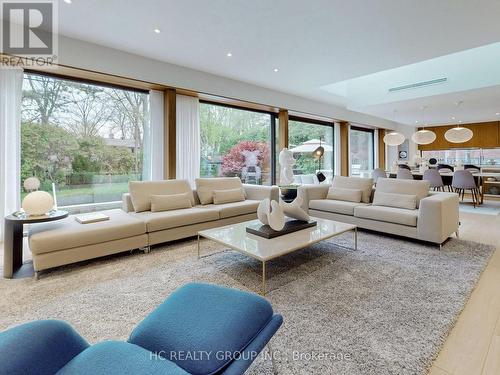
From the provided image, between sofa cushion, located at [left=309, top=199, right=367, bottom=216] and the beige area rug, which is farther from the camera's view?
sofa cushion, located at [left=309, top=199, right=367, bottom=216]

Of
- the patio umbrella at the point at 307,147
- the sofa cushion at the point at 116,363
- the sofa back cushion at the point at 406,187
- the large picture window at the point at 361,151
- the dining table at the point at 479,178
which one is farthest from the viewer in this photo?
the large picture window at the point at 361,151

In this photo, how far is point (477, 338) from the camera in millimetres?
1676

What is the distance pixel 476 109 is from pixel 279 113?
551cm

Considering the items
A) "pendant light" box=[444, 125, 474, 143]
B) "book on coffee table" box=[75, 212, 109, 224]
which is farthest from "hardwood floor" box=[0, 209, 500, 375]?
"pendant light" box=[444, 125, 474, 143]

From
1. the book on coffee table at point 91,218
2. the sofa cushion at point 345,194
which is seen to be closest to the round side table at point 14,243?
the book on coffee table at point 91,218

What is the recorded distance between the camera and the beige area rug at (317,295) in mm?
1546

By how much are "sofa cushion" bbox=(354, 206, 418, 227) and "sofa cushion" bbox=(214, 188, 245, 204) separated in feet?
6.11

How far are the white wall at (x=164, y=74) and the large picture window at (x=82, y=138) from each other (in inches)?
20.3

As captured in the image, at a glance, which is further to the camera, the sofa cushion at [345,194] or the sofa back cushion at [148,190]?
the sofa cushion at [345,194]

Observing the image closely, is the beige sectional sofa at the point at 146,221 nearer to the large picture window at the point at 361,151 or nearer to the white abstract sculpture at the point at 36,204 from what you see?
the white abstract sculpture at the point at 36,204

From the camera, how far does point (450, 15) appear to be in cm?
301

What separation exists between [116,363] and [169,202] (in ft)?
9.52

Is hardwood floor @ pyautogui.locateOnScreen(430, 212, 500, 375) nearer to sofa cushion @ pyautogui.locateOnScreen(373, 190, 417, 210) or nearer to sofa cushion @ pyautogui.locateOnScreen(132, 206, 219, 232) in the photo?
sofa cushion @ pyautogui.locateOnScreen(373, 190, 417, 210)

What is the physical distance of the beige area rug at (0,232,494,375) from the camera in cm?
Result: 155
